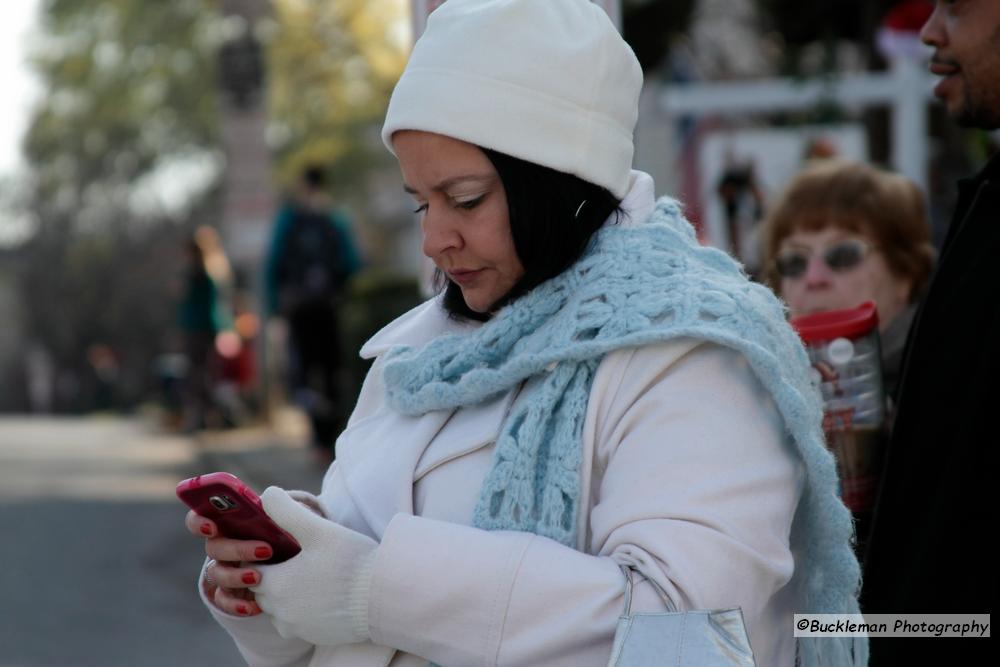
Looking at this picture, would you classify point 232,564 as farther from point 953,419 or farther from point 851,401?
point 851,401

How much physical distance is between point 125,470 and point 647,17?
5806 mm

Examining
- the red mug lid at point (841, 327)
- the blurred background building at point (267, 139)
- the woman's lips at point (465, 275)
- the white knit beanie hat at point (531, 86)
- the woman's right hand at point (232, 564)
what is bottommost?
the blurred background building at point (267, 139)

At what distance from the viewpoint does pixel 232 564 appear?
2.24m

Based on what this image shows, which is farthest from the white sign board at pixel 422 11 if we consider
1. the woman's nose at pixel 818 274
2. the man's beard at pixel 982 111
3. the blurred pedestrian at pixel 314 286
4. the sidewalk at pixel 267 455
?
the blurred pedestrian at pixel 314 286

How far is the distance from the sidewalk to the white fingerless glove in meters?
6.84

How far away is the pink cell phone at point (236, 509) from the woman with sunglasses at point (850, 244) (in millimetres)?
1808

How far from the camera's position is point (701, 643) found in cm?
189

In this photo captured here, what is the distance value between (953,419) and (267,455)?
9.34 metres

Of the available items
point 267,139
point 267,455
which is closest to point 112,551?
point 267,455

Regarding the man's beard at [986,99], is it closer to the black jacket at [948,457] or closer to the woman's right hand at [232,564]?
the black jacket at [948,457]

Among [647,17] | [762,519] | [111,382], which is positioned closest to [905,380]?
[762,519]

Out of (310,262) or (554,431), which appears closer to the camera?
(554,431)

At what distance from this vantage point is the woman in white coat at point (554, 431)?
2.03 m

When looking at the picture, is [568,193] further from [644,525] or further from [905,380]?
[905,380]
